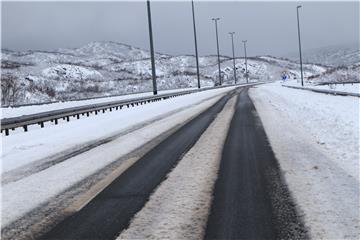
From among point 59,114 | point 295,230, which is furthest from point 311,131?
point 59,114

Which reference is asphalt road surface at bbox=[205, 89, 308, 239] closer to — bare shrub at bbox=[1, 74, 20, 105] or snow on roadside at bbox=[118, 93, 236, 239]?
snow on roadside at bbox=[118, 93, 236, 239]

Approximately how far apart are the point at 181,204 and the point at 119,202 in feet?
2.73

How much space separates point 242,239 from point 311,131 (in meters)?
8.30

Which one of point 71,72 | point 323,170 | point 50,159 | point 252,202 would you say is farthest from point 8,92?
point 71,72

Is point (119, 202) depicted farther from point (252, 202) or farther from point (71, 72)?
point (71, 72)

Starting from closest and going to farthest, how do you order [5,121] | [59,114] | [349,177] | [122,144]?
[349,177], [122,144], [5,121], [59,114]

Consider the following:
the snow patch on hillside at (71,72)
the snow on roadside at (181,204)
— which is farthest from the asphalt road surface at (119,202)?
the snow patch on hillside at (71,72)

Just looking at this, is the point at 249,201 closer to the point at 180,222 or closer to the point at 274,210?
the point at 274,210

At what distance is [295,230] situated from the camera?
14.6 ft

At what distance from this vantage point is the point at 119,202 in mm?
5785

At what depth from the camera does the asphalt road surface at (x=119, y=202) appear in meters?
4.72

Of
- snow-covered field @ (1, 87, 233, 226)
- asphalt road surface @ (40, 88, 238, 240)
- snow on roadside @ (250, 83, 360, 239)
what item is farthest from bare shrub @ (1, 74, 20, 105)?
asphalt road surface @ (40, 88, 238, 240)

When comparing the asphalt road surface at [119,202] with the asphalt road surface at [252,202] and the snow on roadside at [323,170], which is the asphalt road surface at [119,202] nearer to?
the asphalt road surface at [252,202]

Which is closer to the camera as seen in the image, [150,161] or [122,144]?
[150,161]
